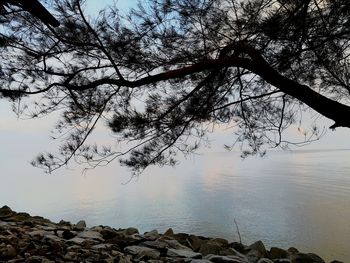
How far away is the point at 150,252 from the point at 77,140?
0.75 metres

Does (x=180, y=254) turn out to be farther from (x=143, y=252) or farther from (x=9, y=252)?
(x=9, y=252)

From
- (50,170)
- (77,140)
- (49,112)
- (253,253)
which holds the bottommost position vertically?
(253,253)

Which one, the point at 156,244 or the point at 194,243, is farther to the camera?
the point at 194,243

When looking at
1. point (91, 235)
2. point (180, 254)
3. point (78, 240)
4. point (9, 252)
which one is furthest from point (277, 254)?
point (9, 252)

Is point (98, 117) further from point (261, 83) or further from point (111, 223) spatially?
point (111, 223)

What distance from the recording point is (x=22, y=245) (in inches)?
80.9

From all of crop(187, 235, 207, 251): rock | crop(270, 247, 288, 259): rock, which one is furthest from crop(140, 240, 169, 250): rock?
crop(270, 247, 288, 259): rock

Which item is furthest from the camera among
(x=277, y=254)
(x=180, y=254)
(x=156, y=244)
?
(x=277, y=254)

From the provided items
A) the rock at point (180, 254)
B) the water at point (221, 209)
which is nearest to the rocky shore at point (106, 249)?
the rock at point (180, 254)

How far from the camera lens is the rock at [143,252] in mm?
2189

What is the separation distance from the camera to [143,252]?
7.28 ft

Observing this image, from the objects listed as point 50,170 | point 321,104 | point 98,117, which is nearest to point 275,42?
point 321,104

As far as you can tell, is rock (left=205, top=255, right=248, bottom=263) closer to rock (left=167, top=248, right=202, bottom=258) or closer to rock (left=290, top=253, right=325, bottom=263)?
rock (left=167, top=248, right=202, bottom=258)

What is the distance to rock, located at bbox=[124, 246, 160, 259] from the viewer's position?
7.18 feet
